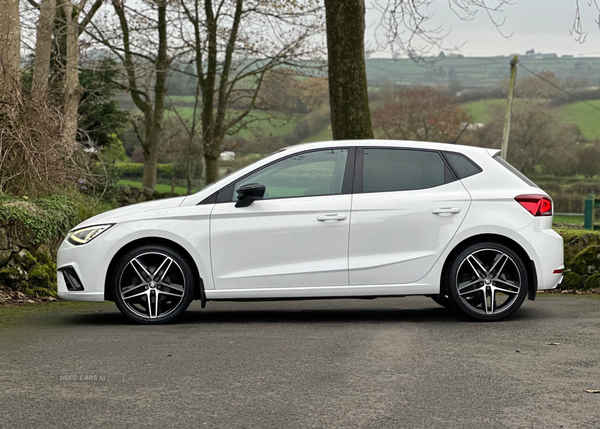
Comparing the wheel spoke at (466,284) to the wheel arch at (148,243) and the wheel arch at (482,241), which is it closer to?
the wheel arch at (482,241)

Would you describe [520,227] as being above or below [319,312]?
above

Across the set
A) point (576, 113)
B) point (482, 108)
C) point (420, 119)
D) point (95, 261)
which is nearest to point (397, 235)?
point (95, 261)

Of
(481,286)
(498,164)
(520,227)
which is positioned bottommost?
(481,286)

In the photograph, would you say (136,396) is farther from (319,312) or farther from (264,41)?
(264,41)

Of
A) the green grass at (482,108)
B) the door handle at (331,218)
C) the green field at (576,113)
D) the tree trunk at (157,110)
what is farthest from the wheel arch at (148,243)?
the green grass at (482,108)

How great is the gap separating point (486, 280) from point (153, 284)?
308 centimetres

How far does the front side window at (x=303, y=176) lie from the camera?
7.53m

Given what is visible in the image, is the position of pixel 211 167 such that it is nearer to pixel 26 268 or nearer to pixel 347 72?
Answer: pixel 347 72

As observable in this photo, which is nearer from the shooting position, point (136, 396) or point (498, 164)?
point (136, 396)

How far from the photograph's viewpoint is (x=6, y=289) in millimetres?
9500

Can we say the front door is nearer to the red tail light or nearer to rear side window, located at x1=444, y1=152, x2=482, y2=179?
rear side window, located at x1=444, y1=152, x2=482, y2=179

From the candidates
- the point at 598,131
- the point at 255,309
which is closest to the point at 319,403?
the point at 255,309

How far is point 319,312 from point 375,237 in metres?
1.59

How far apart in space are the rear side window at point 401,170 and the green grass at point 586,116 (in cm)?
10189
